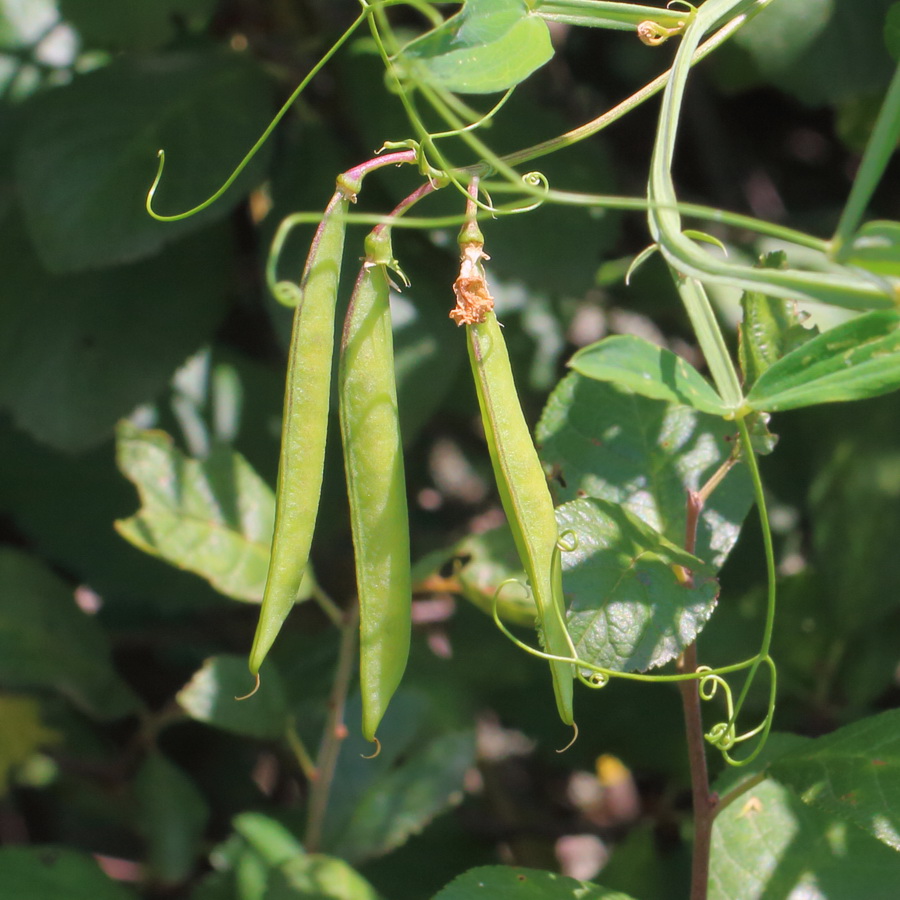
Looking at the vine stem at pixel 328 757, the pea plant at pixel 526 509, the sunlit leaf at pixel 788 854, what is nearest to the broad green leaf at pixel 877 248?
the pea plant at pixel 526 509

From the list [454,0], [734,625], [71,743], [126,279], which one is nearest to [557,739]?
[734,625]

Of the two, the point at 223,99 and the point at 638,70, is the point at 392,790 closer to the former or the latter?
the point at 223,99

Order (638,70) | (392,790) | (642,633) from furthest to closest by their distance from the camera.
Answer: (638,70)
(392,790)
(642,633)

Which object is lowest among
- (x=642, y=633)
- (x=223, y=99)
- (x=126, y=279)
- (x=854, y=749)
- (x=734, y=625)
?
(x=734, y=625)

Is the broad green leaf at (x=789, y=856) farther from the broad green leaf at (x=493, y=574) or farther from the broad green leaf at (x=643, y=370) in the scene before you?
the broad green leaf at (x=643, y=370)

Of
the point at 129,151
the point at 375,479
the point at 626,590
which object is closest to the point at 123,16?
the point at 129,151

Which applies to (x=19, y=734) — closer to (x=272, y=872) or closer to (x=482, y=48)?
(x=272, y=872)
